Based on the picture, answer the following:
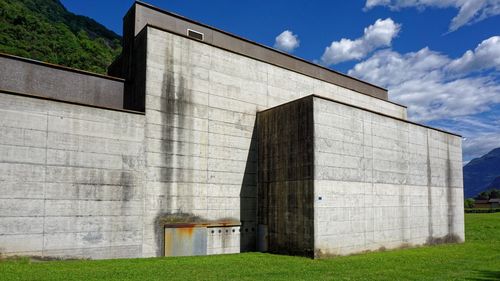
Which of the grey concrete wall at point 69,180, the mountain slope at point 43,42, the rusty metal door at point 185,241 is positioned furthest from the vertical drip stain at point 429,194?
the mountain slope at point 43,42

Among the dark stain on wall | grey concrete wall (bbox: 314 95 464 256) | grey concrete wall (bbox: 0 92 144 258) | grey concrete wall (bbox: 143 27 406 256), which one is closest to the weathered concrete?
grey concrete wall (bbox: 314 95 464 256)

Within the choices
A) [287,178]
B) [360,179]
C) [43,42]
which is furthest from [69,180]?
[43,42]

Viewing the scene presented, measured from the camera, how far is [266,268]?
1402 cm

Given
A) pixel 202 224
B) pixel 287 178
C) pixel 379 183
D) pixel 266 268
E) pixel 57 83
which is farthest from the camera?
pixel 379 183

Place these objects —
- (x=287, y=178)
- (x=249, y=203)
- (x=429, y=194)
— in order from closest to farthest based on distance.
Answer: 1. (x=287, y=178)
2. (x=249, y=203)
3. (x=429, y=194)

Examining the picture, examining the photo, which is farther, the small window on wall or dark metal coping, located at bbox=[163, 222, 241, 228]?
the small window on wall

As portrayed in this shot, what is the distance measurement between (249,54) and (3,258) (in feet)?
50.1

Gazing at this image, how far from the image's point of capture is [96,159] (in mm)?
15750

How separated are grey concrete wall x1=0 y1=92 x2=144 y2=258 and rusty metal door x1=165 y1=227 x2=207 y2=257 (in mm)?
1343

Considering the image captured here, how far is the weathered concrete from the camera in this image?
17.9 m

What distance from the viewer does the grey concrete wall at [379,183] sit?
709 inches

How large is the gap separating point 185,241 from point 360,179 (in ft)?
28.6

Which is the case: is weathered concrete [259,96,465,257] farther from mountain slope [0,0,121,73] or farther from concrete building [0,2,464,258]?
mountain slope [0,0,121,73]

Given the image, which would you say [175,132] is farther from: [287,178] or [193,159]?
[287,178]
